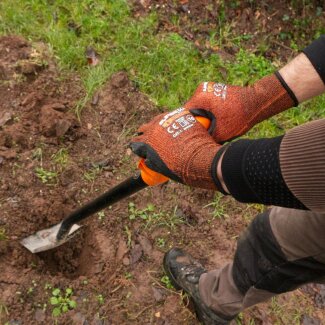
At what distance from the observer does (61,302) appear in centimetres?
234

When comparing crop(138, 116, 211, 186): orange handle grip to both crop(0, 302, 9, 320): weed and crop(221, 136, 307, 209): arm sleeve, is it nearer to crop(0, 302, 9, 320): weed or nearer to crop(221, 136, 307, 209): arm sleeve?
crop(221, 136, 307, 209): arm sleeve

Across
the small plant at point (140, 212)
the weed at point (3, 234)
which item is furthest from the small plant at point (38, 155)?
the small plant at point (140, 212)

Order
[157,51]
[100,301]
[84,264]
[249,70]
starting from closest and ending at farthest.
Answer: [100,301] → [84,264] → [157,51] → [249,70]

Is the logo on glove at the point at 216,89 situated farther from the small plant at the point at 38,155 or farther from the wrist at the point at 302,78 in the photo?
the small plant at the point at 38,155

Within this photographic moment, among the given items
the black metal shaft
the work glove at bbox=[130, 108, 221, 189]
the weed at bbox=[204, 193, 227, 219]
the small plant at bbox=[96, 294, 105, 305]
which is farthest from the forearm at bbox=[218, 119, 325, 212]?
the weed at bbox=[204, 193, 227, 219]

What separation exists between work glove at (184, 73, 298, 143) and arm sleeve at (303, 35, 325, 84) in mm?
139

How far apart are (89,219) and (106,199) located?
0.64 m

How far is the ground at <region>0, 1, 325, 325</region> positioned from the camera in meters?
2.38

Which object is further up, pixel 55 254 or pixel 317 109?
pixel 317 109

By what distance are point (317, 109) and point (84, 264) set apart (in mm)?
2242

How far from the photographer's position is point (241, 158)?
4.54 ft

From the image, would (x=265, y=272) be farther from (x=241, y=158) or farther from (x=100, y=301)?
(x=100, y=301)

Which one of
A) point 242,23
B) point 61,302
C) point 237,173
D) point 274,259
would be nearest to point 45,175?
point 61,302

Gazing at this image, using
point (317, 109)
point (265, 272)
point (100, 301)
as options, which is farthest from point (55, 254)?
point (317, 109)
